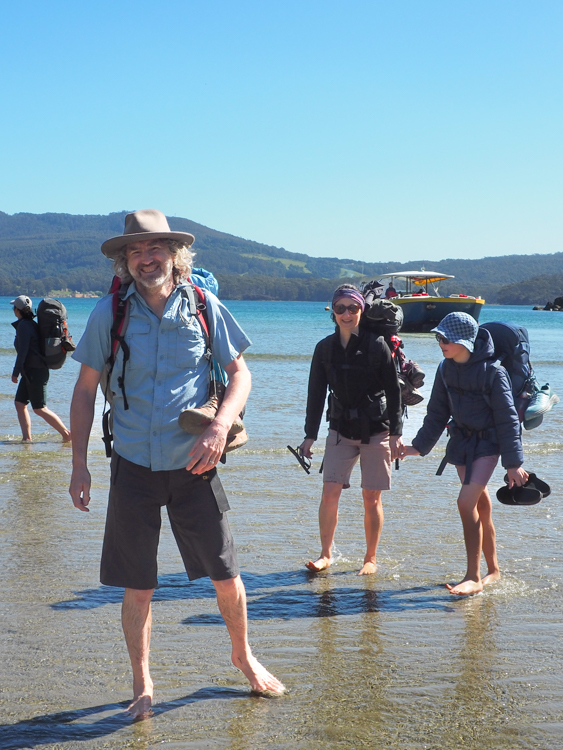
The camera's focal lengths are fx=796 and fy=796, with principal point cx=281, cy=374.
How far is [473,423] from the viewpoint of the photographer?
465 cm

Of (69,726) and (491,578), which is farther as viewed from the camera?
(491,578)

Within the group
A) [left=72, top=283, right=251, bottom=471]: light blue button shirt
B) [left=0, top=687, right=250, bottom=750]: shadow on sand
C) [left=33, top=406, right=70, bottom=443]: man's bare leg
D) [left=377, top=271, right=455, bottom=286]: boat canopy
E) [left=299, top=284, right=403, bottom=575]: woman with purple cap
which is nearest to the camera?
[left=0, top=687, right=250, bottom=750]: shadow on sand

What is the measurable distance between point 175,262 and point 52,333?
680cm

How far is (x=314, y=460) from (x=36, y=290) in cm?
18862

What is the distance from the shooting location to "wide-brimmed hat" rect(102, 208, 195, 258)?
308cm

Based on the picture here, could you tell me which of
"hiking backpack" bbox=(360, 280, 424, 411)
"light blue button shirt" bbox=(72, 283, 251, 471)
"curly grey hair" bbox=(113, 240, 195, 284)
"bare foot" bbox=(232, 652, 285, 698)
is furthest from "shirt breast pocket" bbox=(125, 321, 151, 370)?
"hiking backpack" bbox=(360, 280, 424, 411)

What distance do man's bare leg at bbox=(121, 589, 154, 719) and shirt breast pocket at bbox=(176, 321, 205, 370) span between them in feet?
3.01

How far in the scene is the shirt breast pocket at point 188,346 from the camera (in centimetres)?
310

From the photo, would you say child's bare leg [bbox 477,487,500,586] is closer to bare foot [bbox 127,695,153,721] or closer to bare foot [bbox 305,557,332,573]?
bare foot [bbox 305,557,332,573]

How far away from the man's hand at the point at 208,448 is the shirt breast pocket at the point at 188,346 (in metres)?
0.27

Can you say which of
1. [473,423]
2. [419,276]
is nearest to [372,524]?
[473,423]

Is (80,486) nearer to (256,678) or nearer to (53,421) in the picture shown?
(256,678)

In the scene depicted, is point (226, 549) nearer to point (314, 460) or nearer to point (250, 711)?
point (250, 711)

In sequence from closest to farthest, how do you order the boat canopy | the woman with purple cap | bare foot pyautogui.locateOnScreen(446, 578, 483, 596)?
1. bare foot pyautogui.locateOnScreen(446, 578, 483, 596)
2. the woman with purple cap
3. the boat canopy
